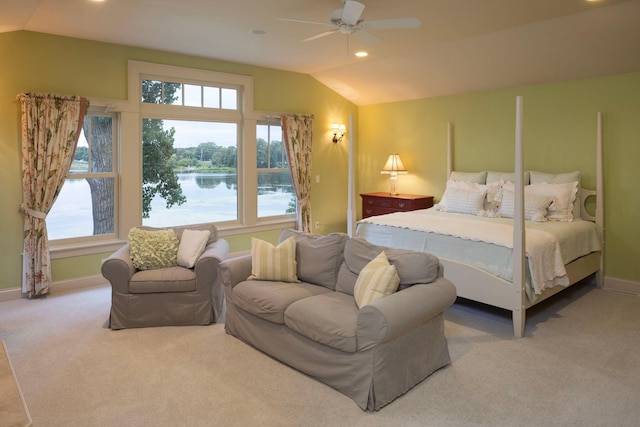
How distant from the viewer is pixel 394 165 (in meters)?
6.71

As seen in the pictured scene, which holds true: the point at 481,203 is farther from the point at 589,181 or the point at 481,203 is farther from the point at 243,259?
the point at 243,259

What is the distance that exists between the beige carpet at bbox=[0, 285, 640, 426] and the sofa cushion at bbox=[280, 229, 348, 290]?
2.37 feet

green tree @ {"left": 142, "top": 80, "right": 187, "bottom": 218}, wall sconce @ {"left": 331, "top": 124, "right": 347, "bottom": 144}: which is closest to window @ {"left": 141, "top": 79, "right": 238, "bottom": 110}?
green tree @ {"left": 142, "top": 80, "right": 187, "bottom": 218}

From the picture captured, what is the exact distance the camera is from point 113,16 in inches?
162

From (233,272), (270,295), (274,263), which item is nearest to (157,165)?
(233,272)

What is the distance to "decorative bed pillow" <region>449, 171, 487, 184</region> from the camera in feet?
18.7

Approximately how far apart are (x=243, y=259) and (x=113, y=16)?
2500 millimetres

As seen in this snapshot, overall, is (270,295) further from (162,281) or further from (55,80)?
(55,80)

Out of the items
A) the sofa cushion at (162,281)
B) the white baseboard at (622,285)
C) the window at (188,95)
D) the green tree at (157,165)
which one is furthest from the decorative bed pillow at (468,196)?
the green tree at (157,165)

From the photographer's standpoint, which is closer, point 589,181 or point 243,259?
point 243,259

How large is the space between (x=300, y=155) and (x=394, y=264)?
12.4 ft

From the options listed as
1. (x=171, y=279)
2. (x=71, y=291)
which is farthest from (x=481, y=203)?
(x=71, y=291)

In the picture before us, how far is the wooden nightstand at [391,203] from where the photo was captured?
6359 millimetres

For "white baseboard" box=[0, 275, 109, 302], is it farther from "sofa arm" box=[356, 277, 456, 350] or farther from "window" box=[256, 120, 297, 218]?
"sofa arm" box=[356, 277, 456, 350]
